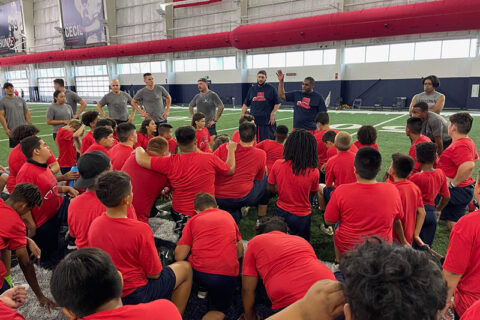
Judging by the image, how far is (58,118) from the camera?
7164mm

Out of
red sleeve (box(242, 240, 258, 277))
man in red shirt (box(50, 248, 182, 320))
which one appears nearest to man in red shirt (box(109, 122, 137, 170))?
red sleeve (box(242, 240, 258, 277))

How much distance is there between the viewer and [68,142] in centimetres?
593

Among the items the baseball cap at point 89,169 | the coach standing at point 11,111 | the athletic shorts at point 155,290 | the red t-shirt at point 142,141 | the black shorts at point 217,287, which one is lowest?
the black shorts at point 217,287

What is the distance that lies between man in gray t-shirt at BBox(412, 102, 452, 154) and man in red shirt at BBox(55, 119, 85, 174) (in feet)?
19.6

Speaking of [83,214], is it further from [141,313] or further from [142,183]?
[141,313]

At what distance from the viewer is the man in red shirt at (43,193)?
3564 millimetres

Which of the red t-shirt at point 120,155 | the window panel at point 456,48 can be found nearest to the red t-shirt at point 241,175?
the red t-shirt at point 120,155

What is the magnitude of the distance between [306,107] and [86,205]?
529 cm

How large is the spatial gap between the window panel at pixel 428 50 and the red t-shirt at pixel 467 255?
23.1 metres

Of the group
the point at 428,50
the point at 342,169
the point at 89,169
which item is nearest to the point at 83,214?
the point at 89,169

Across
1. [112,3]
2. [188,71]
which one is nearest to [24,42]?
[112,3]

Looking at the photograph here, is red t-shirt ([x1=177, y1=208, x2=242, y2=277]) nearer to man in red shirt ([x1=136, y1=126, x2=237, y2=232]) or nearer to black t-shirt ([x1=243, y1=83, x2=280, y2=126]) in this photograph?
man in red shirt ([x1=136, y1=126, x2=237, y2=232])

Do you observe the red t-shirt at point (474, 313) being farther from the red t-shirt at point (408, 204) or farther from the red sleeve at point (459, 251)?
→ the red t-shirt at point (408, 204)

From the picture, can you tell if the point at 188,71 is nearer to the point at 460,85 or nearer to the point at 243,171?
the point at 460,85
